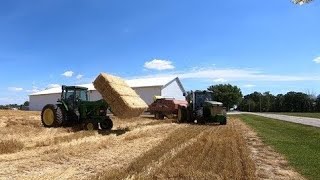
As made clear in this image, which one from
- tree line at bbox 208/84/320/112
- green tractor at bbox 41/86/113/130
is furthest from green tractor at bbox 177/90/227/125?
tree line at bbox 208/84/320/112

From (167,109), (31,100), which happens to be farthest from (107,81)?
(31,100)

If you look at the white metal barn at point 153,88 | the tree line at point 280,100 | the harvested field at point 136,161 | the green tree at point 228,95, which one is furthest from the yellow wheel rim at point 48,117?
the green tree at point 228,95

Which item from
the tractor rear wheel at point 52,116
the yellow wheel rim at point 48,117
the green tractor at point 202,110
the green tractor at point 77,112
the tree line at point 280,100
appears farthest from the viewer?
the tree line at point 280,100

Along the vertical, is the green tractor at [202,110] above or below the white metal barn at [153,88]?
below

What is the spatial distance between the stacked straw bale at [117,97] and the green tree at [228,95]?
96882mm

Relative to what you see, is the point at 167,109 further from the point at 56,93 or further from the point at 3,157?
the point at 56,93

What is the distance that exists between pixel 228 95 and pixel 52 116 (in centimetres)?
9867

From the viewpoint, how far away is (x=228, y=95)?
117938 mm

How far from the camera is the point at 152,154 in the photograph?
1175 centimetres

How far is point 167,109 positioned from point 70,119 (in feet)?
56.1

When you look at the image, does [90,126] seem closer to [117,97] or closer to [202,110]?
[117,97]

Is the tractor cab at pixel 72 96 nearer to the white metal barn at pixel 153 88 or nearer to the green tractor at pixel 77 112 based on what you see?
the green tractor at pixel 77 112

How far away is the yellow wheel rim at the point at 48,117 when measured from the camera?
73.4 feet

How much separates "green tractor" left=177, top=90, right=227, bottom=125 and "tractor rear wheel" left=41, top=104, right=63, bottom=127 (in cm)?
1019
